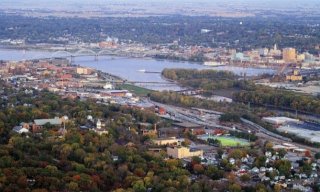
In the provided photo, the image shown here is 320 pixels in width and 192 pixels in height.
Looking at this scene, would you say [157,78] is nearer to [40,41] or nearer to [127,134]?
[127,134]

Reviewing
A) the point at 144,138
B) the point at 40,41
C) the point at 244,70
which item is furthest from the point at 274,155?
the point at 40,41

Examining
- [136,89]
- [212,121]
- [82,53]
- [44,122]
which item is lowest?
[82,53]

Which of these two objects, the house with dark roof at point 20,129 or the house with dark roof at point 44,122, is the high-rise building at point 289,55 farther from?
the house with dark roof at point 20,129

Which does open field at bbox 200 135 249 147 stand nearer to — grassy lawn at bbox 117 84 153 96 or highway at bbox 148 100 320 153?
highway at bbox 148 100 320 153

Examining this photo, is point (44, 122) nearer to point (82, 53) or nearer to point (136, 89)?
point (136, 89)

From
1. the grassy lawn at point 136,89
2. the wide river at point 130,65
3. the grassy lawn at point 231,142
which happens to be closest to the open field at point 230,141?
the grassy lawn at point 231,142

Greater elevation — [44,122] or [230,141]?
[44,122]

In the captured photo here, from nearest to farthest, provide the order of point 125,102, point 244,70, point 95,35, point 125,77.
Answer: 1. point 125,102
2. point 125,77
3. point 244,70
4. point 95,35

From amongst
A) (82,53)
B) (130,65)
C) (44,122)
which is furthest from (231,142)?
(82,53)
